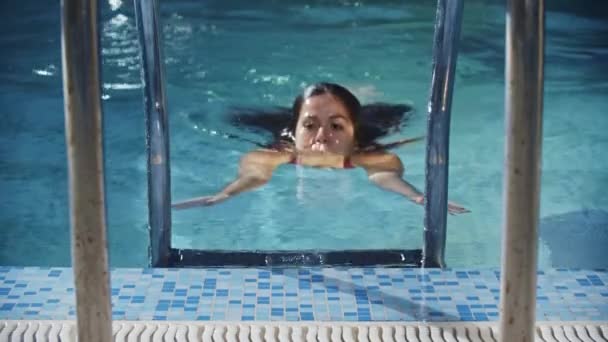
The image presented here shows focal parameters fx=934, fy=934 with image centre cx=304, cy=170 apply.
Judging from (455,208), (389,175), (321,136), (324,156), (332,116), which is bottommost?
(455,208)

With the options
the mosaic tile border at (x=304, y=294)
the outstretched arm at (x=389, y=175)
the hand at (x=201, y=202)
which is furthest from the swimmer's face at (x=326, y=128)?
the mosaic tile border at (x=304, y=294)

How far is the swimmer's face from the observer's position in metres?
8.59

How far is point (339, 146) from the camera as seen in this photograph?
8.68 m

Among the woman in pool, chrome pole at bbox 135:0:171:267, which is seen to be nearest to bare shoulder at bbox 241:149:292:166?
the woman in pool

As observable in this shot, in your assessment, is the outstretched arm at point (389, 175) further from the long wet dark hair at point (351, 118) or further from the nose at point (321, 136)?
the nose at point (321, 136)

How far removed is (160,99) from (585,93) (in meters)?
7.85

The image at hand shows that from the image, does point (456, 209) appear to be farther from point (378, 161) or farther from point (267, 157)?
point (267, 157)

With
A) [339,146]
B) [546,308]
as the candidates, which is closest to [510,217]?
[546,308]

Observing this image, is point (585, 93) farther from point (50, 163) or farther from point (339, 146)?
point (50, 163)

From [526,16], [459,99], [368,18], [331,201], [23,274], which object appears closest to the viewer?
[526,16]

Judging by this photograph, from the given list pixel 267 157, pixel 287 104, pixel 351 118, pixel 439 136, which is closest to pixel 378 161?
pixel 351 118

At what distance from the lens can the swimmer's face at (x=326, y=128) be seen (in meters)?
8.59

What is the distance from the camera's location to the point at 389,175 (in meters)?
8.32

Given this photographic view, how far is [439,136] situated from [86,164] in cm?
246
